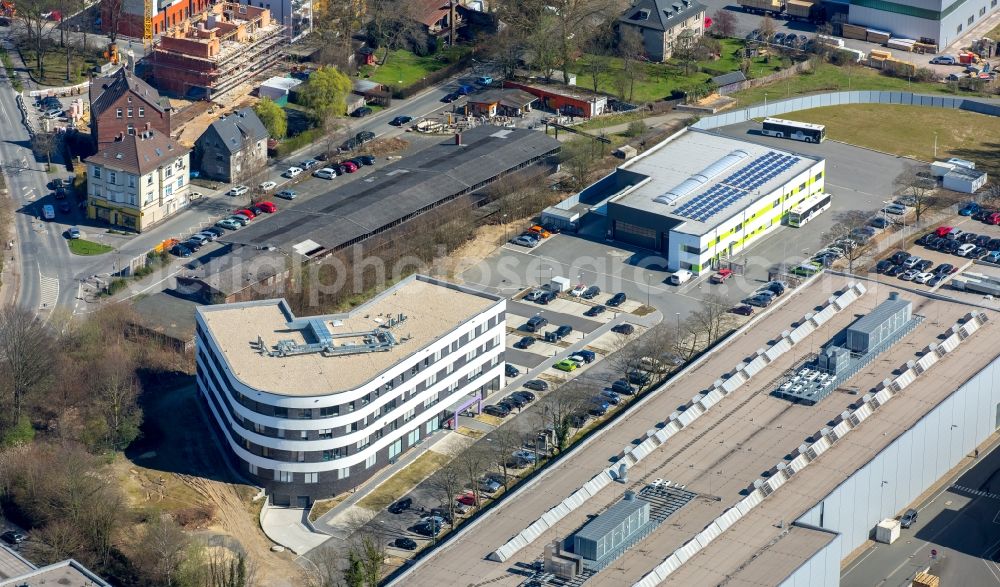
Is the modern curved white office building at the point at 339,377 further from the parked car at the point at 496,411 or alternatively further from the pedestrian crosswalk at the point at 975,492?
the pedestrian crosswalk at the point at 975,492

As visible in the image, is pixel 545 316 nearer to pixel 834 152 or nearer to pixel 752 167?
pixel 752 167

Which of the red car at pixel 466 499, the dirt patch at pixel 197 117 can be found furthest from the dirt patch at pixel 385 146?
the red car at pixel 466 499

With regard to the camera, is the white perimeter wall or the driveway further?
the driveway

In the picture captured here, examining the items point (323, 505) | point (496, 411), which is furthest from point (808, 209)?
point (323, 505)

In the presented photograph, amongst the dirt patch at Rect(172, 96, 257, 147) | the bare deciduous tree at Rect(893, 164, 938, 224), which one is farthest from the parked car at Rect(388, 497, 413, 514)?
the bare deciduous tree at Rect(893, 164, 938, 224)

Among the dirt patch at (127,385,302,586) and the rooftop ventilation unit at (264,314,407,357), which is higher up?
the rooftop ventilation unit at (264,314,407,357)

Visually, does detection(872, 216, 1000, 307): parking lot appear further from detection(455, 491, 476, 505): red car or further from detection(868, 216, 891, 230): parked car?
detection(455, 491, 476, 505): red car
